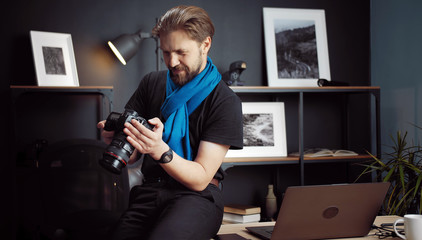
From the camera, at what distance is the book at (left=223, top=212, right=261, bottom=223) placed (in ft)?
9.32

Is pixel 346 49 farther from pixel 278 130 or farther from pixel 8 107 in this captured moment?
pixel 8 107

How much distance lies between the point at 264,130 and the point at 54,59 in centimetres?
155

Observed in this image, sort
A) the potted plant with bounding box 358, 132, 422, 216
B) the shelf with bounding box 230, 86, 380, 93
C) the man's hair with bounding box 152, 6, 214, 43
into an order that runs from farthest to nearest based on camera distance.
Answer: the shelf with bounding box 230, 86, 380, 93, the potted plant with bounding box 358, 132, 422, 216, the man's hair with bounding box 152, 6, 214, 43

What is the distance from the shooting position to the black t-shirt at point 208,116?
1440mm

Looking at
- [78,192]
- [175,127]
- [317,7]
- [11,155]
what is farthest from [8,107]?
[317,7]

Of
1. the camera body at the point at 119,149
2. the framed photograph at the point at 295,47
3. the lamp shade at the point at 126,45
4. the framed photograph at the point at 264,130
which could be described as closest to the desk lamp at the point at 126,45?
the lamp shade at the point at 126,45

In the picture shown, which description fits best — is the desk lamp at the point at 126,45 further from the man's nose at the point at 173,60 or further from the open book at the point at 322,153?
the man's nose at the point at 173,60

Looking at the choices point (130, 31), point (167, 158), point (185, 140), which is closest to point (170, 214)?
point (167, 158)

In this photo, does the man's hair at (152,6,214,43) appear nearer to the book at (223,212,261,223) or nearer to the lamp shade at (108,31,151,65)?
the lamp shade at (108,31,151,65)

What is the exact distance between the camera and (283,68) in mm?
3199

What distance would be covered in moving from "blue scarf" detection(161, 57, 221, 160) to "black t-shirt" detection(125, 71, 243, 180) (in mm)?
28

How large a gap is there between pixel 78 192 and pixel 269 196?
1.51 metres

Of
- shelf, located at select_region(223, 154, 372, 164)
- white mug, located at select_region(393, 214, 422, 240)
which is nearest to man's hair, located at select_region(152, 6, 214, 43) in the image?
white mug, located at select_region(393, 214, 422, 240)

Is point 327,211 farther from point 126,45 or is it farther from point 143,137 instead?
point 126,45
